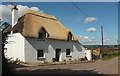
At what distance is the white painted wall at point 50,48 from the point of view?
31.0 metres

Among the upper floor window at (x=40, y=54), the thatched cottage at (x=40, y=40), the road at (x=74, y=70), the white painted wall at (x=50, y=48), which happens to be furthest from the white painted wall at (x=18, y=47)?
the road at (x=74, y=70)

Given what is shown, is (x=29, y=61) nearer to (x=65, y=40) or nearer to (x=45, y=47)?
(x=45, y=47)

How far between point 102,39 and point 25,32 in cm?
1578

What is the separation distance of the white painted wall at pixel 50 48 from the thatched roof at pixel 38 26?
0.81 m

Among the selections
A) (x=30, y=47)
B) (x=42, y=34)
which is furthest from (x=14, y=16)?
(x=30, y=47)

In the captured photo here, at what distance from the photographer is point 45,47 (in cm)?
3328

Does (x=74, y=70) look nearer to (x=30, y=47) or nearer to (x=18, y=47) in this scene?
(x=30, y=47)

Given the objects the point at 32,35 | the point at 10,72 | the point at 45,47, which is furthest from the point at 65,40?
the point at 10,72

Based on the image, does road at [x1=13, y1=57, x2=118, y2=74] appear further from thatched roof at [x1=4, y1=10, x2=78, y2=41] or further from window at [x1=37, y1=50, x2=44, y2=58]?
window at [x1=37, y1=50, x2=44, y2=58]

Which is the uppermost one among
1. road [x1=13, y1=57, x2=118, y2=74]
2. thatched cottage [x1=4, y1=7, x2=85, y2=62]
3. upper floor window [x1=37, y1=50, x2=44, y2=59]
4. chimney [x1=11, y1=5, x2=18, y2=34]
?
chimney [x1=11, y1=5, x2=18, y2=34]

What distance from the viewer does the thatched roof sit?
31.4m

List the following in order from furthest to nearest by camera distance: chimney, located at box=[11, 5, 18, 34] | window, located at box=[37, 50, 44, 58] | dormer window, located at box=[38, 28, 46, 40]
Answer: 1. chimney, located at box=[11, 5, 18, 34]
2. dormer window, located at box=[38, 28, 46, 40]
3. window, located at box=[37, 50, 44, 58]

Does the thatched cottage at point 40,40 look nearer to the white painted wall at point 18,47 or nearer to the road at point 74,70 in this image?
the white painted wall at point 18,47

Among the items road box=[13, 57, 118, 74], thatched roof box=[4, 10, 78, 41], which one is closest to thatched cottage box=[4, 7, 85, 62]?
thatched roof box=[4, 10, 78, 41]
